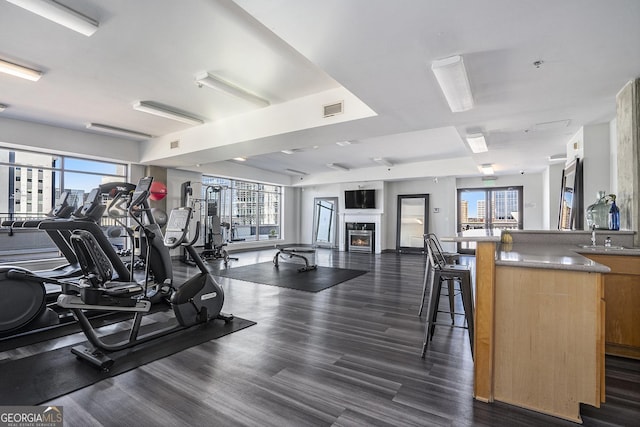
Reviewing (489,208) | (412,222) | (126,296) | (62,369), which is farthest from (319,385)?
(489,208)

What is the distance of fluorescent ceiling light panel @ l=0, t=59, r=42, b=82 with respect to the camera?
11.1ft

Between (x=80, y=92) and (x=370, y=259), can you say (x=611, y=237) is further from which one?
(x=80, y=92)

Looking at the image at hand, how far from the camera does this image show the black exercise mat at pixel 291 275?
5.32 meters

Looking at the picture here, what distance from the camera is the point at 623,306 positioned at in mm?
2613

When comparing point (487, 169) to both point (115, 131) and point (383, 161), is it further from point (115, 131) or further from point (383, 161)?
point (115, 131)

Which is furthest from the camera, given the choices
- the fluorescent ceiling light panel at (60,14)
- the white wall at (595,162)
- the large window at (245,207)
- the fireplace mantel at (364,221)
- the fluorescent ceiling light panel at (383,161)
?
the fireplace mantel at (364,221)

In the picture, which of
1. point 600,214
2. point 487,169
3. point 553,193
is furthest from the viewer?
point 487,169

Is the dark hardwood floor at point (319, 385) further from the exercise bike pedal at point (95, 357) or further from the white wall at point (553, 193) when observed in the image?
the white wall at point (553, 193)

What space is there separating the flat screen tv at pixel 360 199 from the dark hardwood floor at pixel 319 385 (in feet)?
23.2

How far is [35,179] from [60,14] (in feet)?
17.7

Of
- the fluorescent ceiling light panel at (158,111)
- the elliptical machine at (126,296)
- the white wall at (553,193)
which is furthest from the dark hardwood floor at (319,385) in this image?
the white wall at (553,193)

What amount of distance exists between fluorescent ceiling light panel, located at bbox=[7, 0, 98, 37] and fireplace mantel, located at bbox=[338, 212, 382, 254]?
29.0ft

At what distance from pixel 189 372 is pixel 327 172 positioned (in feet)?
29.9

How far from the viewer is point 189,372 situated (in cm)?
231
